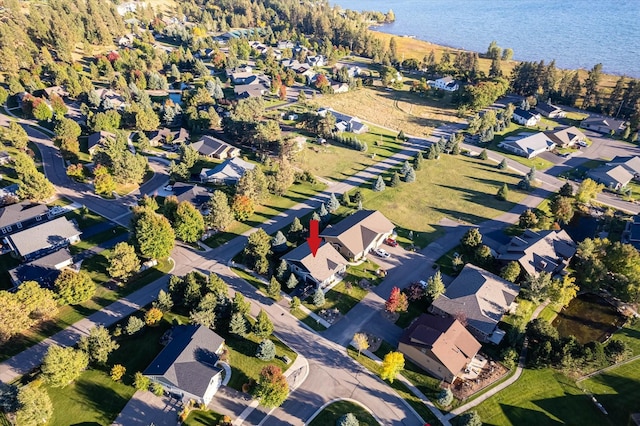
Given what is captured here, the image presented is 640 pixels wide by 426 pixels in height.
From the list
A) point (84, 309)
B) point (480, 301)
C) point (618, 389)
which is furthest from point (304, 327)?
point (618, 389)

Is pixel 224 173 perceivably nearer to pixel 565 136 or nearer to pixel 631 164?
pixel 565 136

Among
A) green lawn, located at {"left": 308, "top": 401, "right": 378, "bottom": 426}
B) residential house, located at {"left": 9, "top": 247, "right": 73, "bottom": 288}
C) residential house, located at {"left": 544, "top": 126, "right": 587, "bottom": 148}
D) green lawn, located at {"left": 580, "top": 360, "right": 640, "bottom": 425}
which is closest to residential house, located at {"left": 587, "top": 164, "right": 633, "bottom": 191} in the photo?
residential house, located at {"left": 544, "top": 126, "right": 587, "bottom": 148}

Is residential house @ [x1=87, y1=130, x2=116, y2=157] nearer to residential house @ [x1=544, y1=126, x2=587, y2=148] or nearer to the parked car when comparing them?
the parked car

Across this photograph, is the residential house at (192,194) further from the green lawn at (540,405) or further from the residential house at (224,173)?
the green lawn at (540,405)

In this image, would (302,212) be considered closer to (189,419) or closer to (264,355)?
(264,355)

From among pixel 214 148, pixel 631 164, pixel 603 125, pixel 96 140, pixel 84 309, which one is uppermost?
pixel 603 125

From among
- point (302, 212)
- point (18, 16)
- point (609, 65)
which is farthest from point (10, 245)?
point (609, 65)
